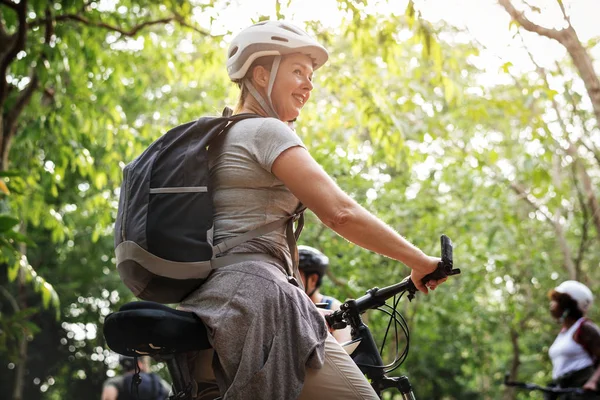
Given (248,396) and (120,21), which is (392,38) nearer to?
(120,21)

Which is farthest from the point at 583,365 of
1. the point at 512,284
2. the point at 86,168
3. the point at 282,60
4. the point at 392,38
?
the point at 512,284

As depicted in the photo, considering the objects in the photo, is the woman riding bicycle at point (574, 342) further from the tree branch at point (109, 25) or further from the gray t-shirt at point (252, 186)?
the gray t-shirt at point (252, 186)

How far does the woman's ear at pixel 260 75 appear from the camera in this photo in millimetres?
3291

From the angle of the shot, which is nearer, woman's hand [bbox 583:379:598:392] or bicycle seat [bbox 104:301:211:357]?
bicycle seat [bbox 104:301:211:357]

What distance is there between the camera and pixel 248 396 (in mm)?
2695

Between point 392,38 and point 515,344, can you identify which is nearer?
point 392,38

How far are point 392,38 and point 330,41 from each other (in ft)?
3.16

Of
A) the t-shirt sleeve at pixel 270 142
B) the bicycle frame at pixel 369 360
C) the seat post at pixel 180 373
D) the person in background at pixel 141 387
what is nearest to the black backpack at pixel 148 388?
the person in background at pixel 141 387

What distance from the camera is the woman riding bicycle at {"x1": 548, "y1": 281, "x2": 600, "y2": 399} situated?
8.03 meters

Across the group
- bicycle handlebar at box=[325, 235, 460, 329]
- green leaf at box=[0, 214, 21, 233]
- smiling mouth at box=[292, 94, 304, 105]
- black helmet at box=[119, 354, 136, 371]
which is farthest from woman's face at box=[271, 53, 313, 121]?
black helmet at box=[119, 354, 136, 371]

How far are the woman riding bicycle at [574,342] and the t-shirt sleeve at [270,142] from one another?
570 cm

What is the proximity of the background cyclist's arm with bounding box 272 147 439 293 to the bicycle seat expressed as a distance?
0.55 m

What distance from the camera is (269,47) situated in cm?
324

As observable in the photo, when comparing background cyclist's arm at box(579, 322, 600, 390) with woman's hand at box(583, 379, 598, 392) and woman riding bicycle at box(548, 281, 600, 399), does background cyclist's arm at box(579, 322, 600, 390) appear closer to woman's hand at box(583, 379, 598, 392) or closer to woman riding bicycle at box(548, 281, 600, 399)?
woman riding bicycle at box(548, 281, 600, 399)
